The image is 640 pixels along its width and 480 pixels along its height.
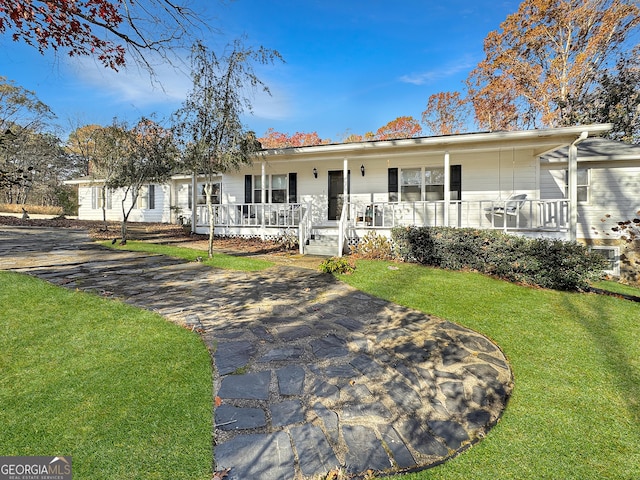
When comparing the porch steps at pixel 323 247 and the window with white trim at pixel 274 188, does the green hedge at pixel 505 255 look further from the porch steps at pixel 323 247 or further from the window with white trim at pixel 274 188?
the window with white trim at pixel 274 188

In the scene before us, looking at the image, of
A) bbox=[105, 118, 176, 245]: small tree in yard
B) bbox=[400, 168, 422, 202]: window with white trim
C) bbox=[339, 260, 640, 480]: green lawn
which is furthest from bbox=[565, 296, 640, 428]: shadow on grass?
bbox=[105, 118, 176, 245]: small tree in yard

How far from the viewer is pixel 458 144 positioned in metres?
9.42

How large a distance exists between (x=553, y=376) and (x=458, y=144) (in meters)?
7.78

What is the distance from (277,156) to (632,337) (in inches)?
390

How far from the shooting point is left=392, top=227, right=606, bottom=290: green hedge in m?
6.08

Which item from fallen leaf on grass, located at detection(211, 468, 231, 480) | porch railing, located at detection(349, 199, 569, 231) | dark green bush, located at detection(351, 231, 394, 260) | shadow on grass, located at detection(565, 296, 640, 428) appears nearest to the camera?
fallen leaf on grass, located at detection(211, 468, 231, 480)

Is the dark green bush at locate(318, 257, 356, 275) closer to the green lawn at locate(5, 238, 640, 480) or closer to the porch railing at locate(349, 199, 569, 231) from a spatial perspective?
the green lawn at locate(5, 238, 640, 480)

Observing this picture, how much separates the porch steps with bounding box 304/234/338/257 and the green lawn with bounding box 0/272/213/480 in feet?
19.7

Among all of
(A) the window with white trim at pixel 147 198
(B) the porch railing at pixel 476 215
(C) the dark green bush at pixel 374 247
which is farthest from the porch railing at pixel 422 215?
(A) the window with white trim at pixel 147 198

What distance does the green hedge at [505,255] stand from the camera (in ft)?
20.0

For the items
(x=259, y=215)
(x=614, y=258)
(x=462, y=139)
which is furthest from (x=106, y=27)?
(x=614, y=258)

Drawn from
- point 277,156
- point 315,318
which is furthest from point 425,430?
point 277,156

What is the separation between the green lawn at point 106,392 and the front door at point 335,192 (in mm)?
8867

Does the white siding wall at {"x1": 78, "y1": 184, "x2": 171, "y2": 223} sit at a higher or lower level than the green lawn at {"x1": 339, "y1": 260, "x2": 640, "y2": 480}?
higher
